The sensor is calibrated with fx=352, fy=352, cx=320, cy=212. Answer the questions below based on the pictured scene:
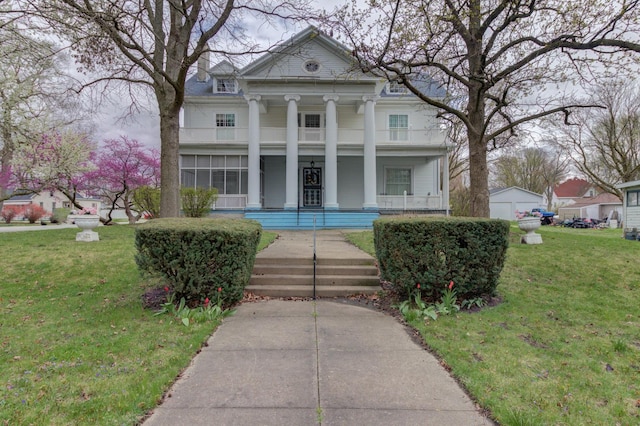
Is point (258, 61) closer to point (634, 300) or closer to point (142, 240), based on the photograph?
point (142, 240)

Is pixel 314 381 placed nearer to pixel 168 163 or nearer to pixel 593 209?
pixel 168 163

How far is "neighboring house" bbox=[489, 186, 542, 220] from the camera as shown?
36.3 meters

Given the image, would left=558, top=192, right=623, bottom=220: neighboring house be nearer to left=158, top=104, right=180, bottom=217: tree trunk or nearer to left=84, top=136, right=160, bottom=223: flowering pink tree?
left=84, top=136, right=160, bottom=223: flowering pink tree

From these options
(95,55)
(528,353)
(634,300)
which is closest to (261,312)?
(528,353)

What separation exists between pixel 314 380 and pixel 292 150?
50.6ft

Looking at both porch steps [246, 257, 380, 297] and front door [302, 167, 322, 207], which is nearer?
porch steps [246, 257, 380, 297]

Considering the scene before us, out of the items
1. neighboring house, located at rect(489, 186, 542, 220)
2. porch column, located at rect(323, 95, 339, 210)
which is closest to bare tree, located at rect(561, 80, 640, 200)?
neighboring house, located at rect(489, 186, 542, 220)

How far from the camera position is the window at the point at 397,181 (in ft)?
66.9

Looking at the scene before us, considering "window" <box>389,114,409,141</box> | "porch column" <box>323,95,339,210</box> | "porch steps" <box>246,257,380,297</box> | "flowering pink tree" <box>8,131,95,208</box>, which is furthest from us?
"window" <box>389,114,409,141</box>

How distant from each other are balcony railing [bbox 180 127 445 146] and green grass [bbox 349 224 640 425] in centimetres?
1232

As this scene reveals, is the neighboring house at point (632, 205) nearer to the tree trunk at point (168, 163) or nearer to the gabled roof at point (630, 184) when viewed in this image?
the gabled roof at point (630, 184)

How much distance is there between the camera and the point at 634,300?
587 cm

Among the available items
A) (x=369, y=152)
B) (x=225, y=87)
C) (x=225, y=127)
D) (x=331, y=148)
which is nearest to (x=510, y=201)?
(x=369, y=152)

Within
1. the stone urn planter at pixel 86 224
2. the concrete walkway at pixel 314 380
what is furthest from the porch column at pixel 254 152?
the concrete walkway at pixel 314 380
